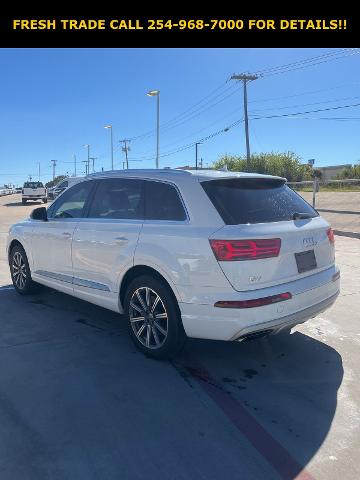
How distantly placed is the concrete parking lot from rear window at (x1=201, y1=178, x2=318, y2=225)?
4.42ft

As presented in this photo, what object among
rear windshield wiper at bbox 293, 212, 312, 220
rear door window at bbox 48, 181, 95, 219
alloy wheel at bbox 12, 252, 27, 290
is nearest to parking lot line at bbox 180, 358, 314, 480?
rear windshield wiper at bbox 293, 212, 312, 220

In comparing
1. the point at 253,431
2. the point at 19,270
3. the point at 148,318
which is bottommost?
the point at 253,431

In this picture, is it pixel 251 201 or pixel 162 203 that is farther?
pixel 162 203

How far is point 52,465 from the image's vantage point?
259 cm

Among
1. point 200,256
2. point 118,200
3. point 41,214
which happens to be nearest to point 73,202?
point 41,214

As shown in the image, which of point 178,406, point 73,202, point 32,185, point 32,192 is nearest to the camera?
point 178,406

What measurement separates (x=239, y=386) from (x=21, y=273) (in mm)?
3903

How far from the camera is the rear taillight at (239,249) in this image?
137 inches

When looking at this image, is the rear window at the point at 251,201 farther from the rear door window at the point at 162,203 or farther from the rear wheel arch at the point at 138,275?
the rear wheel arch at the point at 138,275

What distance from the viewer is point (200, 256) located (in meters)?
3.60

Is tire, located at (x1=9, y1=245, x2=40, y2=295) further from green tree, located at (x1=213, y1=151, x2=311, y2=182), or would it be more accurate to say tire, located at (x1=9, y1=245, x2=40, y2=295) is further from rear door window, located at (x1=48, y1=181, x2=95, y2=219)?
green tree, located at (x1=213, y1=151, x2=311, y2=182)

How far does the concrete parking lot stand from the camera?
2.62 meters

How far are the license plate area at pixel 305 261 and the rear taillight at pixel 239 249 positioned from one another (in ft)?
1.37

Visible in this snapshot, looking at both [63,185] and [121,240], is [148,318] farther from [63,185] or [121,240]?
[63,185]
